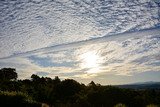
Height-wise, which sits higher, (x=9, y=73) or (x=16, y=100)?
(x=9, y=73)

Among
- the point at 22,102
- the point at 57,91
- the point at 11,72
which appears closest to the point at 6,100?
the point at 22,102

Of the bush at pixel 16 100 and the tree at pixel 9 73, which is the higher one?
the tree at pixel 9 73

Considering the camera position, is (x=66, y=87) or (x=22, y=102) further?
(x=66, y=87)

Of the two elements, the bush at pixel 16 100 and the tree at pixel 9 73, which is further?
the tree at pixel 9 73

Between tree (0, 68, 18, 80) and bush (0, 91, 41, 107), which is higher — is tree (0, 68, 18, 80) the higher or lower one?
the higher one

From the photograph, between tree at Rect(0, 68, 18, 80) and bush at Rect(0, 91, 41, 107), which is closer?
bush at Rect(0, 91, 41, 107)

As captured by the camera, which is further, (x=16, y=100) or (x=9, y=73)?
(x=9, y=73)

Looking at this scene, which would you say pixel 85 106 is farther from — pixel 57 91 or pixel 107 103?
pixel 57 91

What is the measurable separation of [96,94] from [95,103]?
1694mm

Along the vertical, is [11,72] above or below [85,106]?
above

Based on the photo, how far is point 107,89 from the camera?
40.2 meters

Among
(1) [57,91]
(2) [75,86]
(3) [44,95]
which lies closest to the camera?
(3) [44,95]

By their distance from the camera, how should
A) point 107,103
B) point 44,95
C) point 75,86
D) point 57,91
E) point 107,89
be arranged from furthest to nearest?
1. point 75,86
2. point 57,91
3. point 44,95
4. point 107,89
5. point 107,103

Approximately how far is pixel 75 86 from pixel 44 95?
13.6 m
